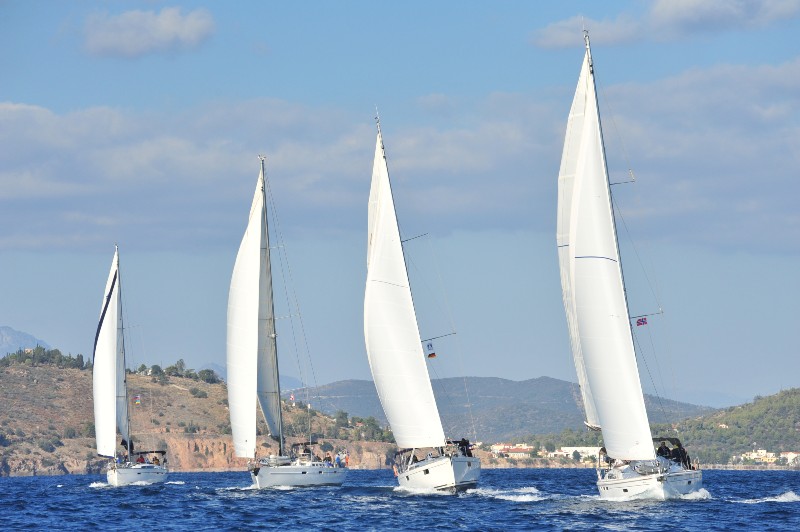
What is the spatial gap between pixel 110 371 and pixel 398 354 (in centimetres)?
3456

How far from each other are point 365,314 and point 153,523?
1560 cm

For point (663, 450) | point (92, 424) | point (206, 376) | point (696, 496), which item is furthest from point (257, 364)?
point (206, 376)

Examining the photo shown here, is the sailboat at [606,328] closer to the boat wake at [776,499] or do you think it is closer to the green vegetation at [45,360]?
the boat wake at [776,499]

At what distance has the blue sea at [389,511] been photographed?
5528 cm

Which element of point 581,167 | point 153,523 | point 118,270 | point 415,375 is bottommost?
point 153,523

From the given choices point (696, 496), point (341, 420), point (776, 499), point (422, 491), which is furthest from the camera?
point (341, 420)

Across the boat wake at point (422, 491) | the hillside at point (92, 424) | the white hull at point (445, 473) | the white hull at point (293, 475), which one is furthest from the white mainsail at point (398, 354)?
the hillside at point (92, 424)

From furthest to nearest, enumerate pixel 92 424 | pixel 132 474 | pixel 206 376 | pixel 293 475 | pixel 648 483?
1. pixel 206 376
2. pixel 92 424
3. pixel 132 474
4. pixel 293 475
5. pixel 648 483

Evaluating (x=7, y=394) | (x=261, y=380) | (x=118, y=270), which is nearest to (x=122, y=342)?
(x=118, y=270)

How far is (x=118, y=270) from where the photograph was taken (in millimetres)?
98562

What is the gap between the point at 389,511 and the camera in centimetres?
6269

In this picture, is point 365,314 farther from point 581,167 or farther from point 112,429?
point 112,429

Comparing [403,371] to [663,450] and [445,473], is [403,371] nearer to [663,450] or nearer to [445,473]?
[445,473]

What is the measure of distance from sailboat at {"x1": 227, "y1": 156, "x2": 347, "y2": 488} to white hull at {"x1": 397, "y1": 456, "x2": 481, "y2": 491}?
38.0ft
